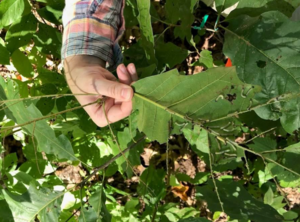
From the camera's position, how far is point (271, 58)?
0.82 metres

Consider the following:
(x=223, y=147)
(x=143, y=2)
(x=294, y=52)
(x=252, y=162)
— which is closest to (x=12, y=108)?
(x=143, y=2)

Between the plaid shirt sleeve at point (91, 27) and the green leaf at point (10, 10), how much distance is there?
15 centimetres

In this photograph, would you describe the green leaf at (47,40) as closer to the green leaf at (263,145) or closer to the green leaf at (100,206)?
the green leaf at (100,206)

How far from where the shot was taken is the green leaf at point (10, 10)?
100 centimetres

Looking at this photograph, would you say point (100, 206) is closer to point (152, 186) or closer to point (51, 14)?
point (152, 186)

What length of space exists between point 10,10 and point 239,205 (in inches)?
39.6

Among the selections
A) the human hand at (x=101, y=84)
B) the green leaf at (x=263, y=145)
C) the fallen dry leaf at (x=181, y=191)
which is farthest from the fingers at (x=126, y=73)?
the fallen dry leaf at (x=181, y=191)

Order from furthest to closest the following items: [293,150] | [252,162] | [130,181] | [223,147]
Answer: [130,181]
[252,162]
[293,150]
[223,147]

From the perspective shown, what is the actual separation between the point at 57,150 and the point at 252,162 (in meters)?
1.05

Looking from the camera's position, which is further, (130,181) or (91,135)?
(130,181)

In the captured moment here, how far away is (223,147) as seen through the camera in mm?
717

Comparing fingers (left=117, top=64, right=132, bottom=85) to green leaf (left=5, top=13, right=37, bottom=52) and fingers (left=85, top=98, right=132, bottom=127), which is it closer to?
fingers (left=85, top=98, right=132, bottom=127)

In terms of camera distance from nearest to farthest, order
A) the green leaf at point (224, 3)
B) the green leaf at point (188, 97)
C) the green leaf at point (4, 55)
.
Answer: the green leaf at point (188, 97)
the green leaf at point (224, 3)
the green leaf at point (4, 55)

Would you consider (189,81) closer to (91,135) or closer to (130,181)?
(91,135)
